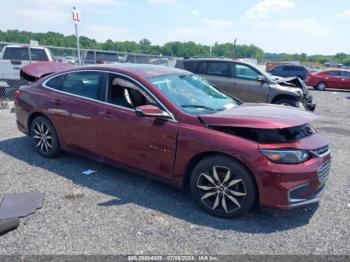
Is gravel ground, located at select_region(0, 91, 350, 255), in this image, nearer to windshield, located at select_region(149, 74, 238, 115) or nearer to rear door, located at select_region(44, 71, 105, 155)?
rear door, located at select_region(44, 71, 105, 155)

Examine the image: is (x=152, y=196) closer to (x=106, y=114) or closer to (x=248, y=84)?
(x=106, y=114)

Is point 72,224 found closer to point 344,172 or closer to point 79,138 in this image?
point 79,138

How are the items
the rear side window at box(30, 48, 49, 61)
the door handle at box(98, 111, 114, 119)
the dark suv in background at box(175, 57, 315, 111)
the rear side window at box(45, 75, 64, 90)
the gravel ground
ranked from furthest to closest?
the rear side window at box(30, 48, 49, 61) < the dark suv in background at box(175, 57, 315, 111) < the rear side window at box(45, 75, 64, 90) < the door handle at box(98, 111, 114, 119) < the gravel ground

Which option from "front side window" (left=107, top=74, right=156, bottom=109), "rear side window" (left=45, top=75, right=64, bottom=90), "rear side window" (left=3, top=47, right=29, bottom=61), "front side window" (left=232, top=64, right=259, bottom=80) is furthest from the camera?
"rear side window" (left=3, top=47, right=29, bottom=61)

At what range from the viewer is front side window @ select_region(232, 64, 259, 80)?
9.06 metres

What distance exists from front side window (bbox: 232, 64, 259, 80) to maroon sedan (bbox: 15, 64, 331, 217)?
4.86 m

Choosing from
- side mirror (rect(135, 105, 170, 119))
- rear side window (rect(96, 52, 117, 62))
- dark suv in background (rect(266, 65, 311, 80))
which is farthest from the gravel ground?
dark suv in background (rect(266, 65, 311, 80))

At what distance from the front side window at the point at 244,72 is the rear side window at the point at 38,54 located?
6743 mm

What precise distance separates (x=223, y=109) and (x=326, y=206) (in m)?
1.77

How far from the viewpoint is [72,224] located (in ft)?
10.7

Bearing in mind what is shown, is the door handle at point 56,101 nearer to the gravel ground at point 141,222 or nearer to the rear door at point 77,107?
the rear door at point 77,107

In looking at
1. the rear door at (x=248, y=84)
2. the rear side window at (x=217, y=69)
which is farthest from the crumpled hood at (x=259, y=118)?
the rear side window at (x=217, y=69)

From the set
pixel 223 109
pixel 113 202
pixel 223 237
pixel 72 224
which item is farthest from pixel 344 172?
pixel 72 224

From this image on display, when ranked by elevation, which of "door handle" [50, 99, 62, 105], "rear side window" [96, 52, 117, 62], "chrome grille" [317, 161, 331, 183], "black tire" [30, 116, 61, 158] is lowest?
"black tire" [30, 116, 61, 158]
